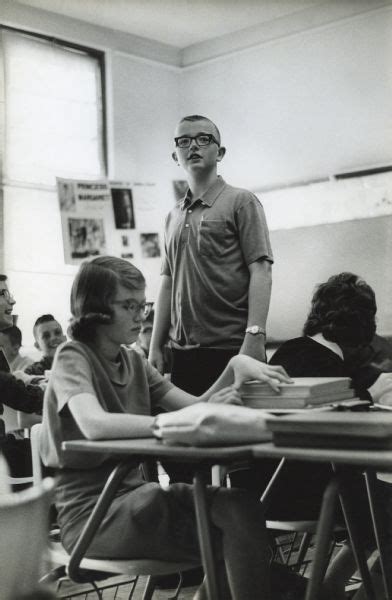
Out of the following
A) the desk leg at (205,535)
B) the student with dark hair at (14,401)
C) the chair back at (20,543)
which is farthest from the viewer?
the student with dark hair at (14,401)

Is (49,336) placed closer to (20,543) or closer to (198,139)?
(198,139)

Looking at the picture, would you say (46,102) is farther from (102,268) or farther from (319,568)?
(319,568)

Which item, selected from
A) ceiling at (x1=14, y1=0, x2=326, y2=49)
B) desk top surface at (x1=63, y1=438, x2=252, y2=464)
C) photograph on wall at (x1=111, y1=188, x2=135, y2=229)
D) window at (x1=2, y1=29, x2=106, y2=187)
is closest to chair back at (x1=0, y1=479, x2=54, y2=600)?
desk top surface at (x1=63, y1=438, x2=252, y2=464)

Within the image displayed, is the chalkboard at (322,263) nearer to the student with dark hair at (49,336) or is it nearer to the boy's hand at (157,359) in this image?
the student with dark hair at (49,336)

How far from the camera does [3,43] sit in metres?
5.68

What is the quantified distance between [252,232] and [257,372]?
1.16 m

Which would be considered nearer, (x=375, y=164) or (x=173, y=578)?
(x=173, y=578)

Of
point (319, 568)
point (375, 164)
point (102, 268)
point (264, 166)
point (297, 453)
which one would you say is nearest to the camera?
point (297, 453)

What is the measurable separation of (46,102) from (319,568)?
4965 millimetres

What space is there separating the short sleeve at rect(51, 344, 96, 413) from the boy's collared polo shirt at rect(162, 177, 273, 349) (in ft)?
3.64

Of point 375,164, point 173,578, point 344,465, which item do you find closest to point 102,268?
point 344,465

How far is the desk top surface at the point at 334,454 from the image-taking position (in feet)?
4.23

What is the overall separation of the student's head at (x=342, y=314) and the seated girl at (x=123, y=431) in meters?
0.48

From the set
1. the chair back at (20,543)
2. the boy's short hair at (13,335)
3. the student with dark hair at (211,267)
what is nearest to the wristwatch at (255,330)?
the student with dark hair at (211,267)
